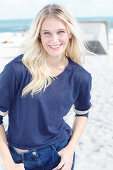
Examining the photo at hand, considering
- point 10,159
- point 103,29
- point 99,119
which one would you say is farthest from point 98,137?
point 103,29

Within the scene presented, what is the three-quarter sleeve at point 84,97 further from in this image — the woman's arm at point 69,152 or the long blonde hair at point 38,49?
the long blonde hair at point 38,49

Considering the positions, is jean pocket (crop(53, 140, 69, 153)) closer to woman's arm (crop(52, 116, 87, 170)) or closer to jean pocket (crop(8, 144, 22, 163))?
woman's arm (crop(52, 116, 87, 170))

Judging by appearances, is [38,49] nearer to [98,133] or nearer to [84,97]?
[84,97]

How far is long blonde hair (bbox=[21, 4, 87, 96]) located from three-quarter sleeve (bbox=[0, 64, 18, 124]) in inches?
2.7

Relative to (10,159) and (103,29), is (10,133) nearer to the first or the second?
(10,159)

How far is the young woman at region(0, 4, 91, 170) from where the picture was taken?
1290mm

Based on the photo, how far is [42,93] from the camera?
1331 mm

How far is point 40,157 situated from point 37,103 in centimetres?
34

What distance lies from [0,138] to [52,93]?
1.33 ft

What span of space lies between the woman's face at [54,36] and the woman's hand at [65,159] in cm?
61

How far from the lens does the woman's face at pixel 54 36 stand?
1331 millimetres

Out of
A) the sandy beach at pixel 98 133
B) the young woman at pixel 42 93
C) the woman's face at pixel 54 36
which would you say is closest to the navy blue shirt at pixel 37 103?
the young woman at pixel 42 93

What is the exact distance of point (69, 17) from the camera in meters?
1.35

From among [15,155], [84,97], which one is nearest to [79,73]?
[84,97]
